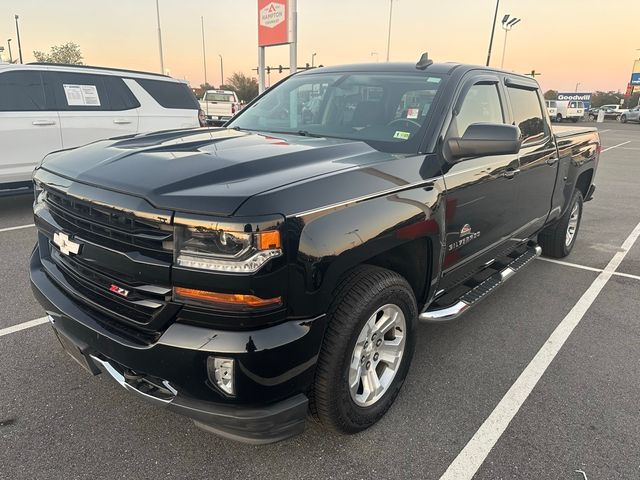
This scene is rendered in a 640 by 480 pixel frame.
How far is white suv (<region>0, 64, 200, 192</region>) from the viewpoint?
643 centimetres

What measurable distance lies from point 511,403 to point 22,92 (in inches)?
275

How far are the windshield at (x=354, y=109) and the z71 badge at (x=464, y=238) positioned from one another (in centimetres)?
64

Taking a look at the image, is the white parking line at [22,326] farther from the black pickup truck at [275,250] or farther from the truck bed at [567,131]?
the truck bed at [567,131]

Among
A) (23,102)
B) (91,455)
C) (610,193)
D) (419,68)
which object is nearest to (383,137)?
(419,68)

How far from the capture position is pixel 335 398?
2.21 meters

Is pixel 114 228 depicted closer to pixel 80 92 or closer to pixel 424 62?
pixel 424 62

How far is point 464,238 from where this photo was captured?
3.09 meters

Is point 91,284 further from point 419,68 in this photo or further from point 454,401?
point 419,68

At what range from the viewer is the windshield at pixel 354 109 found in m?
2.98

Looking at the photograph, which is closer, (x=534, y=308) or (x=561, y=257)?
(x=534, y=308)

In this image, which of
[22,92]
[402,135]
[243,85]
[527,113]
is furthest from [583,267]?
[243,85]

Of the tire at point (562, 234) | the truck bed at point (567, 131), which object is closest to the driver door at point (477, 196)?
the truck bed at point (567, 131)

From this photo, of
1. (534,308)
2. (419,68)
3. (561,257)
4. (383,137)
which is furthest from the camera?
(561,257)

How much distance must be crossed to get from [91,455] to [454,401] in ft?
6.47
